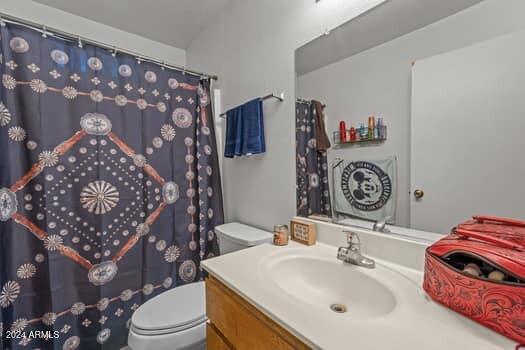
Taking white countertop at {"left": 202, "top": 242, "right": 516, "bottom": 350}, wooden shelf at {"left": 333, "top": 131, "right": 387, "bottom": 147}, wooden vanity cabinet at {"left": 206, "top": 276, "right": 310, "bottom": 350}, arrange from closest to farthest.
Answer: white countertop at {"left": 202, "top": 242, "right": 516, "bottom": 350}
wooden vanity cabinet at {"left": 206, "top": 276, "right": 310, "bottom": 350}
wooden shelf at {"left": 333, "top": 131, "right": 387, "bottom": 147}

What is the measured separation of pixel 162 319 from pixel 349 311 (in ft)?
2.85

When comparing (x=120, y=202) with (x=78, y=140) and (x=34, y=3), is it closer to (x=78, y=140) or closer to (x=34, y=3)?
(x=78, y=140)

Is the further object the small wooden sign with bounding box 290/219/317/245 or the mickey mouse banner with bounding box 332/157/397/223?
the small wooden sign with bounding box 290/219/317/245

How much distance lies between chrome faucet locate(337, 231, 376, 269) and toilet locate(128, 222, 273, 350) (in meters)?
0.50

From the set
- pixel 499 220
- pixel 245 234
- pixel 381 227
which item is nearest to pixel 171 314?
Answer: pixel 245 234

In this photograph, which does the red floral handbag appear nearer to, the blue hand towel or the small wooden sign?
the small wooden sign

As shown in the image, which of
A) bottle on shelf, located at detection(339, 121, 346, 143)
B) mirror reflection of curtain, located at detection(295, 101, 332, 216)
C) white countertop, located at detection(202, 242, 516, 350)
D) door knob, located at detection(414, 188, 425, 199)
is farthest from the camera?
mirror reflection of curtain, located at detection(295, 101, 332, 216)

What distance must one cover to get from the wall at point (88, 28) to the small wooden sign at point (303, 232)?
2077 mm

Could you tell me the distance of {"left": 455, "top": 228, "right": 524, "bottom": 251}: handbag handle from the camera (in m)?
0.53

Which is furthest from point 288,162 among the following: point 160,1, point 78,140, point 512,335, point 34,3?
point 34,3

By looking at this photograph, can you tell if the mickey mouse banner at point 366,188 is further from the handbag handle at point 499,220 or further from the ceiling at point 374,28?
the ceiling at point 374,28

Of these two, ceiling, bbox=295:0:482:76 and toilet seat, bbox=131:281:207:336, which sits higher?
ceiling, bbox=295:0:482:76

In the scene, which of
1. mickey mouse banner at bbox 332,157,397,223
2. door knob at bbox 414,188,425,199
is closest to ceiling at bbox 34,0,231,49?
mickey mouse banner at bbox 332,157,397,223

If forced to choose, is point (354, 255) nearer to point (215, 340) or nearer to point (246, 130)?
point (215, 340)
